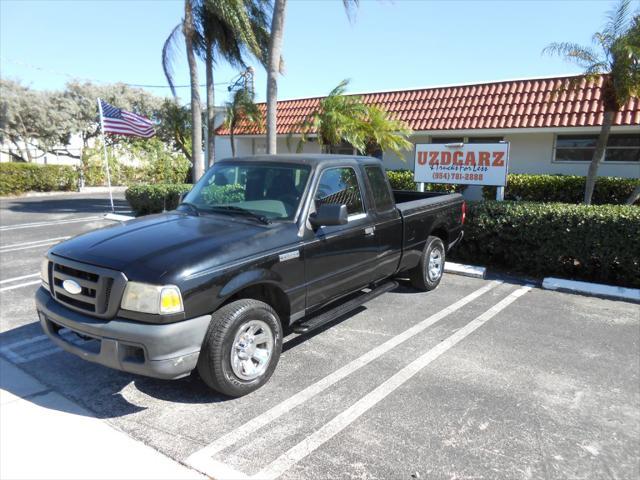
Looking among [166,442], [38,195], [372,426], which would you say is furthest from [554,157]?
[38,195]

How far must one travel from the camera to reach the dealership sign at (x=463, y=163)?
8391 millimetres

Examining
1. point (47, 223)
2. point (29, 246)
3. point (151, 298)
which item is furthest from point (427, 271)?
point (47, 223)

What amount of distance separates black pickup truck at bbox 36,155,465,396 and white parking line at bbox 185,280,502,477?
0.31 metres

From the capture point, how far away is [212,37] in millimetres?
A: 15742

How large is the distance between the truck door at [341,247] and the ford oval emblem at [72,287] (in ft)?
6.04

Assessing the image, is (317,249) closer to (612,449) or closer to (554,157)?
(612,449)

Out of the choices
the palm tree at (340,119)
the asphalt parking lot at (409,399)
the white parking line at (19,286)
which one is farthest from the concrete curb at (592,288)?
the white parking line at (19,286)

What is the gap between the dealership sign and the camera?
8.39 meters

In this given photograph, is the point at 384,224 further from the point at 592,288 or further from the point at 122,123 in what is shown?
the point at 122,123

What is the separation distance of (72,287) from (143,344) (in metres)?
0.87

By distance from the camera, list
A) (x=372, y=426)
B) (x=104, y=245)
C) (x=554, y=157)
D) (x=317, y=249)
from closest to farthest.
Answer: (x=372, y=426) → (x=104, y=245) → (x=317, y=249) → (x=554, y=157)

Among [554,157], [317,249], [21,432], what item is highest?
[554,157]

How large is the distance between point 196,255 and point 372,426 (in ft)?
5.87

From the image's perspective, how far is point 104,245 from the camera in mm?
3703
